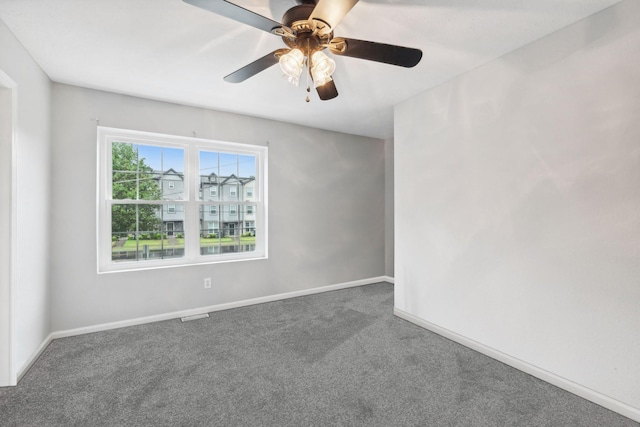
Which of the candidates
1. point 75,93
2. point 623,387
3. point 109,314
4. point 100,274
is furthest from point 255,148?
point 623,387

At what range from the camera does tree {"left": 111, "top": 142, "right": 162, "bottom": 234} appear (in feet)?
10.5

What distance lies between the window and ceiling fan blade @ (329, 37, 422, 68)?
2433 mm

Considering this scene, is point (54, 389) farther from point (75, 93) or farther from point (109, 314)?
point (75, 93)

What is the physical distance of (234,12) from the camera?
1352 mm

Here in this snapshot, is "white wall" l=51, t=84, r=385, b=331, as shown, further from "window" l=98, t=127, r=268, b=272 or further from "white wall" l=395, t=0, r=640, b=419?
"white wall" l=395, t=0, r=640, b=419

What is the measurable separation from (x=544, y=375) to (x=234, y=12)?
2.96 metres

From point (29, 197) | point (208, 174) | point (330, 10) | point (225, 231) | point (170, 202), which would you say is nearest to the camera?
point (330, 10)

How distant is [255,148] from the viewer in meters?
3.96

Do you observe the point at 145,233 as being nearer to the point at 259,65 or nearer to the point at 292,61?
the point at 259,65

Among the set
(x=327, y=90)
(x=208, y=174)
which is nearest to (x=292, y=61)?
(x=327, y=90)

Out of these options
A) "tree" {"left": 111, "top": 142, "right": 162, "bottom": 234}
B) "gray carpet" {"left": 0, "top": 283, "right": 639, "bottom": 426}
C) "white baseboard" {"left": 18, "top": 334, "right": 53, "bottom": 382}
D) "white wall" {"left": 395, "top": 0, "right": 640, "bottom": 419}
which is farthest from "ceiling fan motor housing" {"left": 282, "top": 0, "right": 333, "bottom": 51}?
"white baseboard" {"left": 18, "top": 334, "right": 53, "bottom": 382}

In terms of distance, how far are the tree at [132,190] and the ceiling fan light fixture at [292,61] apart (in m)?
2.48

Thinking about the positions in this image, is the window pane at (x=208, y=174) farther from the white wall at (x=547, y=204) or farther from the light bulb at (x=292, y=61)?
the white wall at (x=547, y=204)

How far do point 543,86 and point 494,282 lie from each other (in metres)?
1.52
